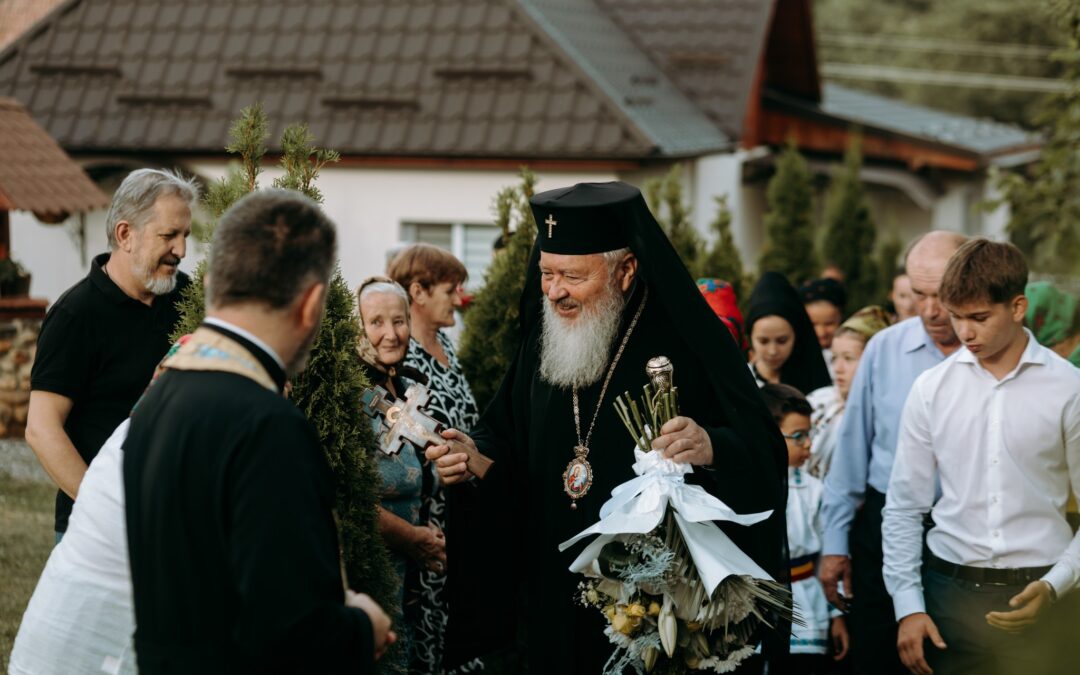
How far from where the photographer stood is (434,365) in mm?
5492

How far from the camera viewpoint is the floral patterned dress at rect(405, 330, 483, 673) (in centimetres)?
514

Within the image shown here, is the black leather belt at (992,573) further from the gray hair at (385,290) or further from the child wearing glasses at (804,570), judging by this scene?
the gray hair at (385,290)

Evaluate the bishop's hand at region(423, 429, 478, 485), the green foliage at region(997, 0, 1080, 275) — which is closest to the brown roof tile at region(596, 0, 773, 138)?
the green foliage at region(997, 0, 1080, 275)

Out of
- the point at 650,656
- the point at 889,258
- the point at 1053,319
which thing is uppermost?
the point at 889,258

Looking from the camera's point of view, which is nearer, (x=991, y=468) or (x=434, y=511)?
(x=991, y=468)

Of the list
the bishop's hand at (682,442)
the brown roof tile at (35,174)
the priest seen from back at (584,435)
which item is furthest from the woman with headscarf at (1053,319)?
the brown roof tile at (35,174)

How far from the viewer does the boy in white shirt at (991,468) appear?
4250mm

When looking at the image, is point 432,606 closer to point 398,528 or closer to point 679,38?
point 398,528

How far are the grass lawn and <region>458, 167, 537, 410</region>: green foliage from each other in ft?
8.79

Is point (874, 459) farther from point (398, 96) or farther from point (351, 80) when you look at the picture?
point (351, 80)

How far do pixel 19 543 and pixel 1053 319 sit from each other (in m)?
6.67

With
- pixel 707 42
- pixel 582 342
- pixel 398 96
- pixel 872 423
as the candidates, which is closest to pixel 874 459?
pixel 872 423

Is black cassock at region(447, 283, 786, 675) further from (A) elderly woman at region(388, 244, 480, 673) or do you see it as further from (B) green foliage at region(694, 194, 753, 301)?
(B) green foliage at region(694, 194, 753, 301)

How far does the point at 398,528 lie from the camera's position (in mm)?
4848
